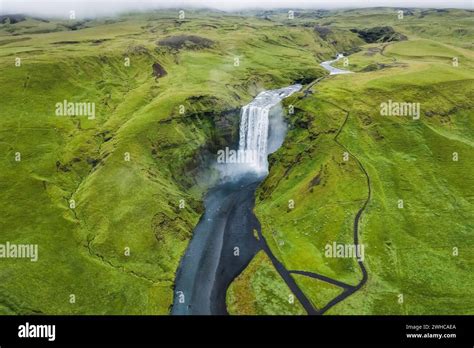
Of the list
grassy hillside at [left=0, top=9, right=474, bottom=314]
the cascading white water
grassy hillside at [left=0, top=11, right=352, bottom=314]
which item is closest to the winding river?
the cascading white water

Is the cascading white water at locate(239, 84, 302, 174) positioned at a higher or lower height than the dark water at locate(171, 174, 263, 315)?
higher

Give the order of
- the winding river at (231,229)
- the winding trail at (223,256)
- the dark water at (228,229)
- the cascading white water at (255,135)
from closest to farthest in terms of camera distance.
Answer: the winding trail at (223,256) → the winding river at (231,229) → the dark water at (228,229) → the cascading white water at (255,135)

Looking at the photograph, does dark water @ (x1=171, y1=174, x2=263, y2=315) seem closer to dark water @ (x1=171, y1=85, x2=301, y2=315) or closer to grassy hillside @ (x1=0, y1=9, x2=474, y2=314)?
dark water @ (x1=171, y1=85, x2=301, y2=315)

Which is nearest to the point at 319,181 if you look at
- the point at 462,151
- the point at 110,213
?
the point at 462,151

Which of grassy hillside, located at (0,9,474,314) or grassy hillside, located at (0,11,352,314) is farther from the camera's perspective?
grassy hillside, located at (0,11,352,314)

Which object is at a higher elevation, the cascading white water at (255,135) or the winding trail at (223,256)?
the cascading white water at (255,135)

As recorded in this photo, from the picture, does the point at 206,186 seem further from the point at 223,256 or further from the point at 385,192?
the point at 385,192

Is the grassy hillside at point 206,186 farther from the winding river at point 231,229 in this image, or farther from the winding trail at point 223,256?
the winding river at point 231,229

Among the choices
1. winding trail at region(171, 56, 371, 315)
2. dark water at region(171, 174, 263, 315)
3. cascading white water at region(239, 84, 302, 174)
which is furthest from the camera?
cascading white water at region(239, 84, 302, 174)

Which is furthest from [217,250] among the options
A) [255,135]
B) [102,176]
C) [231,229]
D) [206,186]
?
[255,135]

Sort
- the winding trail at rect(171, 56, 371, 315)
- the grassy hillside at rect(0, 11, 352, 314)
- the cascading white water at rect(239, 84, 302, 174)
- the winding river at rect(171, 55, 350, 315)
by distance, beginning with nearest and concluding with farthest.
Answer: the winding trail at rect(171, 56, 371, 315)
the winding river at rect(171, 55, 350, 315)
the grassy hillside at rect(0, 11, 352, 314)
the cascading white water at rect(239, 84, 302, 174)

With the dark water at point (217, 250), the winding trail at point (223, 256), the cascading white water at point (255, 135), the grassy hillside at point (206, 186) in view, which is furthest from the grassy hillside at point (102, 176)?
the cascading white water at point (255, 135)
